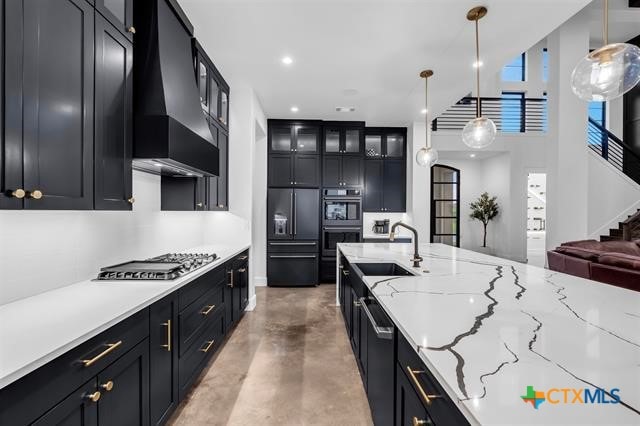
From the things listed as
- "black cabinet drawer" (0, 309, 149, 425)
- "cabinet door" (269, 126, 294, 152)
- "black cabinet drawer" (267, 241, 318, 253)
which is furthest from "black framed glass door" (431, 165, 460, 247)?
"black cabinet drawer" (0, 309, 149, 425)

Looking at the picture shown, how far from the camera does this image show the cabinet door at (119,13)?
5.29ft

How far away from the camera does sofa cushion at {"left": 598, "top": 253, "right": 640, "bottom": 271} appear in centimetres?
281

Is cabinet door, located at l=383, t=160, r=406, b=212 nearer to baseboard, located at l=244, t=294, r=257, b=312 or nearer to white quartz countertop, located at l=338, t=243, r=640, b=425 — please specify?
Answer: baseboard, located at l=244, t=294, r=257, b=312

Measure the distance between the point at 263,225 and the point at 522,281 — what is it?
421 centimetres

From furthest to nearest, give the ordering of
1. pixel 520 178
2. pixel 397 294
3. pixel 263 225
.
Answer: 1. pixel 520 178
2. pixel 263 225
3. pixel 397 294

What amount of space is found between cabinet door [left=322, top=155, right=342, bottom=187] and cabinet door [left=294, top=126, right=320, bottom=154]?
0.28m

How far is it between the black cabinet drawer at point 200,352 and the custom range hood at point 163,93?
134cm

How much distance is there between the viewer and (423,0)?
2.35 m

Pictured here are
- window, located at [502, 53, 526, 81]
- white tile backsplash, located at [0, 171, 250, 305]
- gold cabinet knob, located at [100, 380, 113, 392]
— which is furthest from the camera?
window, located at [502, 53, 526, 81]

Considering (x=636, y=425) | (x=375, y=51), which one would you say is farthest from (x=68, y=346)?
(x=375, y=51)

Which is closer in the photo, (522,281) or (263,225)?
(522,281)

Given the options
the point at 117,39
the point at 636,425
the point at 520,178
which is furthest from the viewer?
the point at 520,178

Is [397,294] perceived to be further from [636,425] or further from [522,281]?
[636,425]

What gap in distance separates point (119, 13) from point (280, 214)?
376cm
